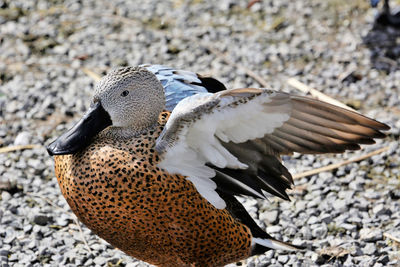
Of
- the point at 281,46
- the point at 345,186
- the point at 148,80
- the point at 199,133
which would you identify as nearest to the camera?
the point at 199,133

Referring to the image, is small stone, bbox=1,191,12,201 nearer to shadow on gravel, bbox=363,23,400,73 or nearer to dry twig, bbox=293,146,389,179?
dry twig, bbox=293,146,389,179

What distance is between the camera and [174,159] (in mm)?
2580

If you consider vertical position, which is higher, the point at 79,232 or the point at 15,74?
the point at 15,74

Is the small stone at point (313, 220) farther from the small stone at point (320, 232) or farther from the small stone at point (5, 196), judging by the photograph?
the small stone at point (5, 196)

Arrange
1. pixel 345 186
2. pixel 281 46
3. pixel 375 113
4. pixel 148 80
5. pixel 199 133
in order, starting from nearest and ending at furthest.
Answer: pixel 199 133 → pixel 148 80 → pixel 345 186 → pixel 375 113 → pixel 281 46

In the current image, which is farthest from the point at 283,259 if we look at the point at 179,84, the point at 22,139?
the point at 22,139

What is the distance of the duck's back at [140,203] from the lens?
2559 mm

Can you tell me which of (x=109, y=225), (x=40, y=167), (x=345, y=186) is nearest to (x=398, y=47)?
(x=345, y=186)

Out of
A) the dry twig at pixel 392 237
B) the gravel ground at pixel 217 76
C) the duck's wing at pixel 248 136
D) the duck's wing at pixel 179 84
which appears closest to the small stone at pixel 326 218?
the gravel ground at pixel 217 76

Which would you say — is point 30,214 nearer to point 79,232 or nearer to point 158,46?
point 79,232

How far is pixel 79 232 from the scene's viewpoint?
11.0 ft

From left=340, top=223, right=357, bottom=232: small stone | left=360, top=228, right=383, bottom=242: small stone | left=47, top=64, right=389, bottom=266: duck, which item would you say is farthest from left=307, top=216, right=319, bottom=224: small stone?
left=47, top=64, right=389, bottom=266: duck

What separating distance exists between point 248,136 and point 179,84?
702 mm

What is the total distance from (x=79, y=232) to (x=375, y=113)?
2081 mm
